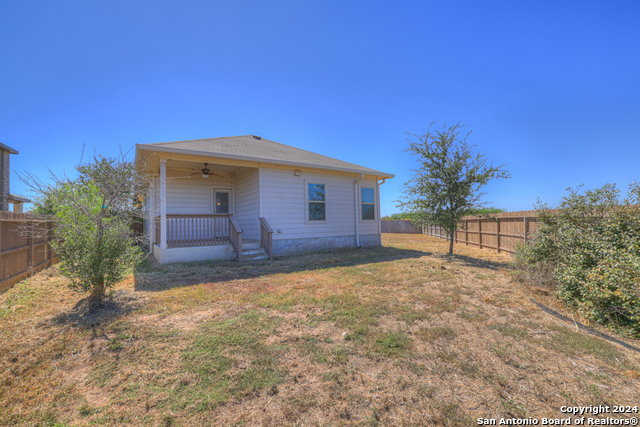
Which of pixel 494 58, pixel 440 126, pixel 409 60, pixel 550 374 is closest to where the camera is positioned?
pixel 550 374

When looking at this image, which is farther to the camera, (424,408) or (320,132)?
(320,132)

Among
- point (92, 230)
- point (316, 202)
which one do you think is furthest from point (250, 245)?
point (92, 230)

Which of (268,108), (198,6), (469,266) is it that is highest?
(198,6)

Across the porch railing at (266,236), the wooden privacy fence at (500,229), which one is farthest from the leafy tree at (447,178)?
the porch railing at (266,236)

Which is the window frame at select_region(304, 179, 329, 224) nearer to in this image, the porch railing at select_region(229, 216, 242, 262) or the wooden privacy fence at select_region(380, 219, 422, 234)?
the porch railing at select_region(229, 216, 242, 262)

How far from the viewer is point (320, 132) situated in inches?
529

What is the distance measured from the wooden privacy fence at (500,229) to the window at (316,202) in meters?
4.96

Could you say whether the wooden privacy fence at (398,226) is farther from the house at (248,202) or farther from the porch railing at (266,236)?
Result: the porch railing at (266,236)

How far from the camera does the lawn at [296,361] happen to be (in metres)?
1.75

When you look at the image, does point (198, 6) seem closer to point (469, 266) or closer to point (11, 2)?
point (11, 2)

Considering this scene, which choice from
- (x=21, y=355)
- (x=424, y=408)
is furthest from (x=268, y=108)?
(x=424, y=408)

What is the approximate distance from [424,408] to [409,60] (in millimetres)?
12045

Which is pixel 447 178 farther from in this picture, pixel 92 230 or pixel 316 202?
pixel 92 230

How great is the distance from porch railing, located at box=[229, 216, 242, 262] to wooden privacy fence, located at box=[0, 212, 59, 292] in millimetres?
3890
